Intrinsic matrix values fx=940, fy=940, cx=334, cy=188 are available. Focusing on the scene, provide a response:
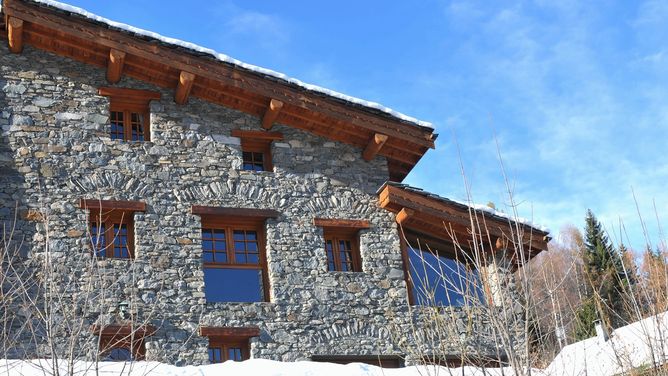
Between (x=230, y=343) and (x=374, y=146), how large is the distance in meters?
4.68

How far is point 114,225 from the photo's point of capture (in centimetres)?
1555

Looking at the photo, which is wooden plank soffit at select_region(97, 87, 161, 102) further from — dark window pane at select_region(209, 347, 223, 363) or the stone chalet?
dark window pane at select_region(209, 347, 223, 363)

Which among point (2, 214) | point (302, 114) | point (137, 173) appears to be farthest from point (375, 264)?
point (2, 214)

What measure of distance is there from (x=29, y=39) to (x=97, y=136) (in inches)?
82.2

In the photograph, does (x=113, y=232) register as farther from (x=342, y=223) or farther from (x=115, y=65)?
(x=342, y=223)

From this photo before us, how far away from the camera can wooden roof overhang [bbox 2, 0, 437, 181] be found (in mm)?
15922

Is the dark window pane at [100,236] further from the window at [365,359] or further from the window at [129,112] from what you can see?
the window at [365,359]

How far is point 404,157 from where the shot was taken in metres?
18.1

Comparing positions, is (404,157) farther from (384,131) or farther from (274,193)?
(274,193)

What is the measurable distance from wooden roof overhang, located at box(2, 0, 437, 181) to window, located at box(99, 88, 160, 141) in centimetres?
31

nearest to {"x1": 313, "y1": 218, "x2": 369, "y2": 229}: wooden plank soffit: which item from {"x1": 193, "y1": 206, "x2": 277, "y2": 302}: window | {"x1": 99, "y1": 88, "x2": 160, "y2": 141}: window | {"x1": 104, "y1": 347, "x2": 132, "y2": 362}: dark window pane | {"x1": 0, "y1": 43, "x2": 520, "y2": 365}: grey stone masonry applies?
{"x1": 0, "y1": 43, "x2": 520, "y2": 365}: grey stone masonry

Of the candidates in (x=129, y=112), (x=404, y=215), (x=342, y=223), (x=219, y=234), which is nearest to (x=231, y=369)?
(x=219, y=234)

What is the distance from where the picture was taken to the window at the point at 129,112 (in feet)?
53.8

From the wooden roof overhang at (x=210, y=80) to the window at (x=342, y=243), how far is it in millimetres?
1572
